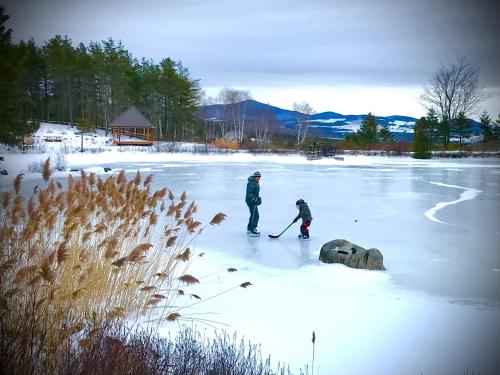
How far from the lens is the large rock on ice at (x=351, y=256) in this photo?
20.4 ft

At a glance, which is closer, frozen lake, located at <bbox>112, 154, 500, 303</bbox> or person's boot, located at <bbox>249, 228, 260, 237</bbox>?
frozen lake, located at <bbox>112, 154, 500, 303</bbox>

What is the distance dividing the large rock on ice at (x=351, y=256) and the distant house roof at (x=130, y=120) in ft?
94.5

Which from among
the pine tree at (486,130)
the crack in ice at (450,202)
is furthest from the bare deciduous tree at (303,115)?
the crack in ice at (450,202)

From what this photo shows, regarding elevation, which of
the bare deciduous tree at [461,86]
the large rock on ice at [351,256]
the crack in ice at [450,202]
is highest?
the bare deciduous tree at [461,86]

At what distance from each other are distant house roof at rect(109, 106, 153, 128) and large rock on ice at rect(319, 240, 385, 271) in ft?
94.5

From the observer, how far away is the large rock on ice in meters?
6.22

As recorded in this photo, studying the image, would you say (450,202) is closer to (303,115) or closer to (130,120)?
(130,120)

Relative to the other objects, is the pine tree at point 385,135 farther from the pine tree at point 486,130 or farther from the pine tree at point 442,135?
the pine tree at point 486,130

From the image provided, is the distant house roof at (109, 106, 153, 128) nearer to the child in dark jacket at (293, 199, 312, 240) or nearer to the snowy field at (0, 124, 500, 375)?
the snowy field at (0, 124, 500, 375)

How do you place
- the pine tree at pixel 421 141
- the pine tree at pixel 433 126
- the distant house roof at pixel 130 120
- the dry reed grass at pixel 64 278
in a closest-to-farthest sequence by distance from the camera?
the dry reed grass at pixel 64 278
the distant house roof at pixel 130 120
the pine tree at pixel 421 141
the pine tree at pixel 433 126

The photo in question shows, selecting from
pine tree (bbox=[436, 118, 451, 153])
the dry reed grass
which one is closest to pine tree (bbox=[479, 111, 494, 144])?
pine tree (bbox=[436, 118, 451, 153])

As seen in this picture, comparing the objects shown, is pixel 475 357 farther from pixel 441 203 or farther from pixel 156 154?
pixel 156 154

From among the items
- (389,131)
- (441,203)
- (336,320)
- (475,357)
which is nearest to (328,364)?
(336,320)

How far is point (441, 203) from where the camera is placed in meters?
12.7
